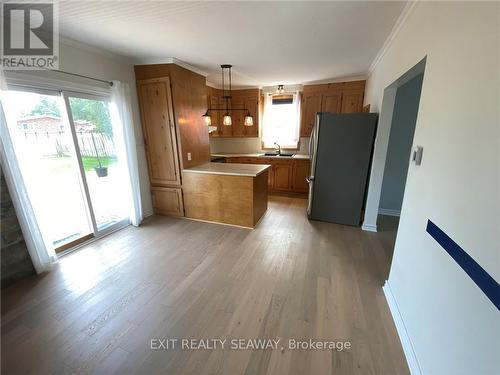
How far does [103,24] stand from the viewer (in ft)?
6.54

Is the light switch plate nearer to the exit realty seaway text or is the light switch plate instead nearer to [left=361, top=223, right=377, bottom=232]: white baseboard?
the exit realty seaway text

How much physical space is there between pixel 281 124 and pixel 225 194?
2846 mm

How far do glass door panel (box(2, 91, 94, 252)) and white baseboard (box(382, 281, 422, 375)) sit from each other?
3.50m

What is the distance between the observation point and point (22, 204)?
2.02m

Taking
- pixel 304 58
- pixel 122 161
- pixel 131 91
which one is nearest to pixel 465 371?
pixel 304 58

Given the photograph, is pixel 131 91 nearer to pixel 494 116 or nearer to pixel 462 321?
pixel 494 116

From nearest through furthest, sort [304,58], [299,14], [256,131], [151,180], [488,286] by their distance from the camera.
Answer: [488,286], [299,14], [304,58], [151,180], [256,131]

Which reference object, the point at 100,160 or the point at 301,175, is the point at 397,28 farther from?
the point at 100,160

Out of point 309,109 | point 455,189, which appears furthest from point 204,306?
point 309,109

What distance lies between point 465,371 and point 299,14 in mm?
2595

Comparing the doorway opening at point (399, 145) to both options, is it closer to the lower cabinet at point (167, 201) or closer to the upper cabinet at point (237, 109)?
the upper cabinet at point (237, 109)

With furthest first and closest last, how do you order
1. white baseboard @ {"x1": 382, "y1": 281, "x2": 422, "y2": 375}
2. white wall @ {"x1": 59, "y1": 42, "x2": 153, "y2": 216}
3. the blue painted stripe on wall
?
white wall @ {"x1": 59, "y1": 42, "x2": 153, "y2": 216} → white baseboard @ {"x1": 382, "y1": 281, "x2": 422, "y2": 375} → the blue painted stripe on wall

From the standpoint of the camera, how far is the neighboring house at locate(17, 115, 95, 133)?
7.08 ft

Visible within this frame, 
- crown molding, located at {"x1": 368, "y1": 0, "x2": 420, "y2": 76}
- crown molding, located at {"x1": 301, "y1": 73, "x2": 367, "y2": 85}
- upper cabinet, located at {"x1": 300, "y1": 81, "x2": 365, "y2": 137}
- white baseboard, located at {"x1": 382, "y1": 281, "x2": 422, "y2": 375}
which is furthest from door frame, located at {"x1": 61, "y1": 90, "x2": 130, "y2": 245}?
crown molding, located at {"x1": 301, "y1": 73, "x2": 367, "y2": 85}
